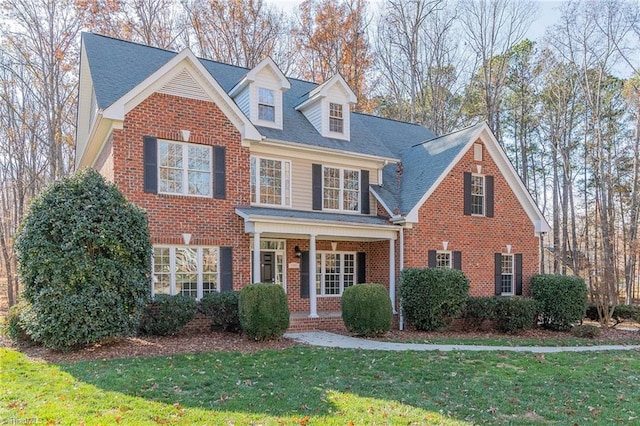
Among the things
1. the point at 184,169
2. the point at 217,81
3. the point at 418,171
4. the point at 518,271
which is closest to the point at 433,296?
the point at 418,171

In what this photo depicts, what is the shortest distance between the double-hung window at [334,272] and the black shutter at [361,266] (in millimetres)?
138

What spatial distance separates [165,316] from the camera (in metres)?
10.4

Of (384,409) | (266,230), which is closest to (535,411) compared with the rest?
(384,409)

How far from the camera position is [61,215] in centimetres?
886

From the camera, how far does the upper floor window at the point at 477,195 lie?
1595 cm

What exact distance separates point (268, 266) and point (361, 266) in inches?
138

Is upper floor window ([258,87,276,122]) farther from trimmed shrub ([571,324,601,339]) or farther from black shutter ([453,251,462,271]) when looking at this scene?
trimmed shrub ([571,324,601,339])

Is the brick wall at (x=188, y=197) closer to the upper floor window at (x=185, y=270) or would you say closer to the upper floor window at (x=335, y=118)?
the upper floor window at (x=185, y=270)

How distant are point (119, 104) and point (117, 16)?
14.6m

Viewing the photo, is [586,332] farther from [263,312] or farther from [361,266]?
[263,312]

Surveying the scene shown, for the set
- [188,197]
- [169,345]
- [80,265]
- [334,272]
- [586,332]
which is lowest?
[586,332]

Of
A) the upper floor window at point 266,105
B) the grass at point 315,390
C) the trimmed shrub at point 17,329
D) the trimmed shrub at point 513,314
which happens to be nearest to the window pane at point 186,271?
the trimmed shrub at point 17,329

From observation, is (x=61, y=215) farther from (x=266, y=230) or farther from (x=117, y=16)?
(x=117, y=16)

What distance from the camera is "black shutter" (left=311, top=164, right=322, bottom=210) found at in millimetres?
14703
